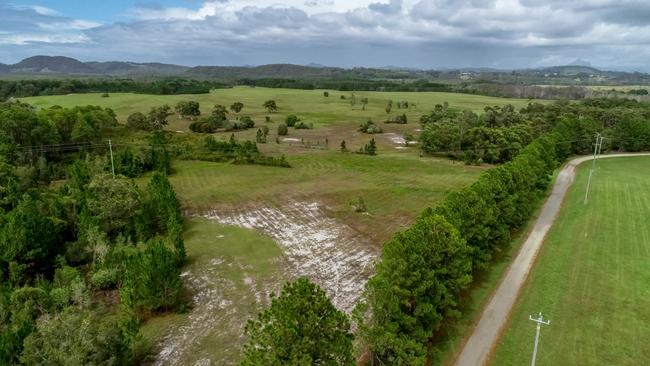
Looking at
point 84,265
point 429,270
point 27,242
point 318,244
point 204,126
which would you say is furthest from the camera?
point 204,126

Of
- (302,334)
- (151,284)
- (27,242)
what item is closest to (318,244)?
(151,284)

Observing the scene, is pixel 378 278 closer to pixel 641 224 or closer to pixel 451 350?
pixel 451 350

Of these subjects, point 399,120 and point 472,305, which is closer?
point 472,305

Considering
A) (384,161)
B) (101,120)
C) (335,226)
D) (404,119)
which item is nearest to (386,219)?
(335,226)

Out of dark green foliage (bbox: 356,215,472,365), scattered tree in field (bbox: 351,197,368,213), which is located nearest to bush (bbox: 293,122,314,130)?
scattered tree in field (bbox: 351,197,368,213)

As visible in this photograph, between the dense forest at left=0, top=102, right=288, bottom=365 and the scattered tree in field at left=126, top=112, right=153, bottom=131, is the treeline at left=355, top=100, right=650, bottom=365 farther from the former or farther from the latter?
the scattered tree in field at left=126, top=112, right=153, bottom=131

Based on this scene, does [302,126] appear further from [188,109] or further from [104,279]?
[104,279]
